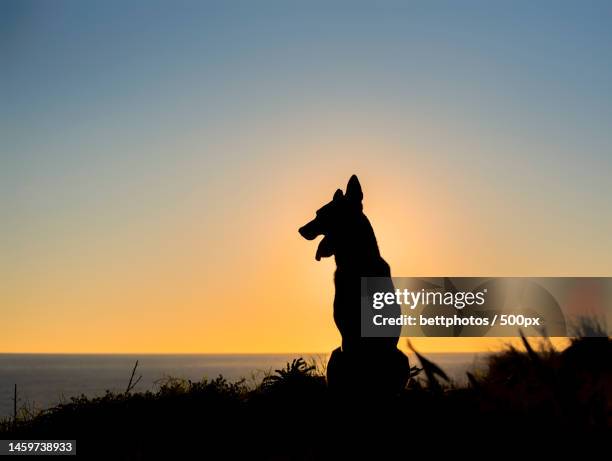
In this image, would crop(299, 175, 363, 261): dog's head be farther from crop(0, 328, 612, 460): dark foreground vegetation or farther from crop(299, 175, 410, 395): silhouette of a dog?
crop(0, 328, 612, 460): dark foreground vegetation

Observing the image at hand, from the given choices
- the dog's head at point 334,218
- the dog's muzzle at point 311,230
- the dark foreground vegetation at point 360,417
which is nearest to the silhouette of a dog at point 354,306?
the dog's head at point 334,218

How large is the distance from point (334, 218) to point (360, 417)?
3.77 metres

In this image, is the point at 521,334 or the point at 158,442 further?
the point at 158,442

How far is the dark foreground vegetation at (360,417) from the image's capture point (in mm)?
4949

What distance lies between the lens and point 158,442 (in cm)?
1171

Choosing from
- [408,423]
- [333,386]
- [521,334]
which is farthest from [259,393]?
[521,334]

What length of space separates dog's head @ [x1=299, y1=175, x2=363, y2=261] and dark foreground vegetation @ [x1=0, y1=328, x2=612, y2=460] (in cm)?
226

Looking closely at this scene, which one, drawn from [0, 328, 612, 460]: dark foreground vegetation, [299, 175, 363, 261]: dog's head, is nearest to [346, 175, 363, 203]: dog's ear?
[299, 175, 363, 261]: dog's head

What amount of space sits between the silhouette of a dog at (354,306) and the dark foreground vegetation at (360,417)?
0.34 metres

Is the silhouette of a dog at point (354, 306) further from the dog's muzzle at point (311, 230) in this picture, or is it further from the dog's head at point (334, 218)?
the dog's muzzle at point (311, 230)

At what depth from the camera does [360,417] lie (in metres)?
8.41

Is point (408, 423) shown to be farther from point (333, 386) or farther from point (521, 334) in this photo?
point (333, 386)

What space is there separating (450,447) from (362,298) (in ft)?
17.6

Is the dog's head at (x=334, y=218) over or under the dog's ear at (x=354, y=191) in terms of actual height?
under
